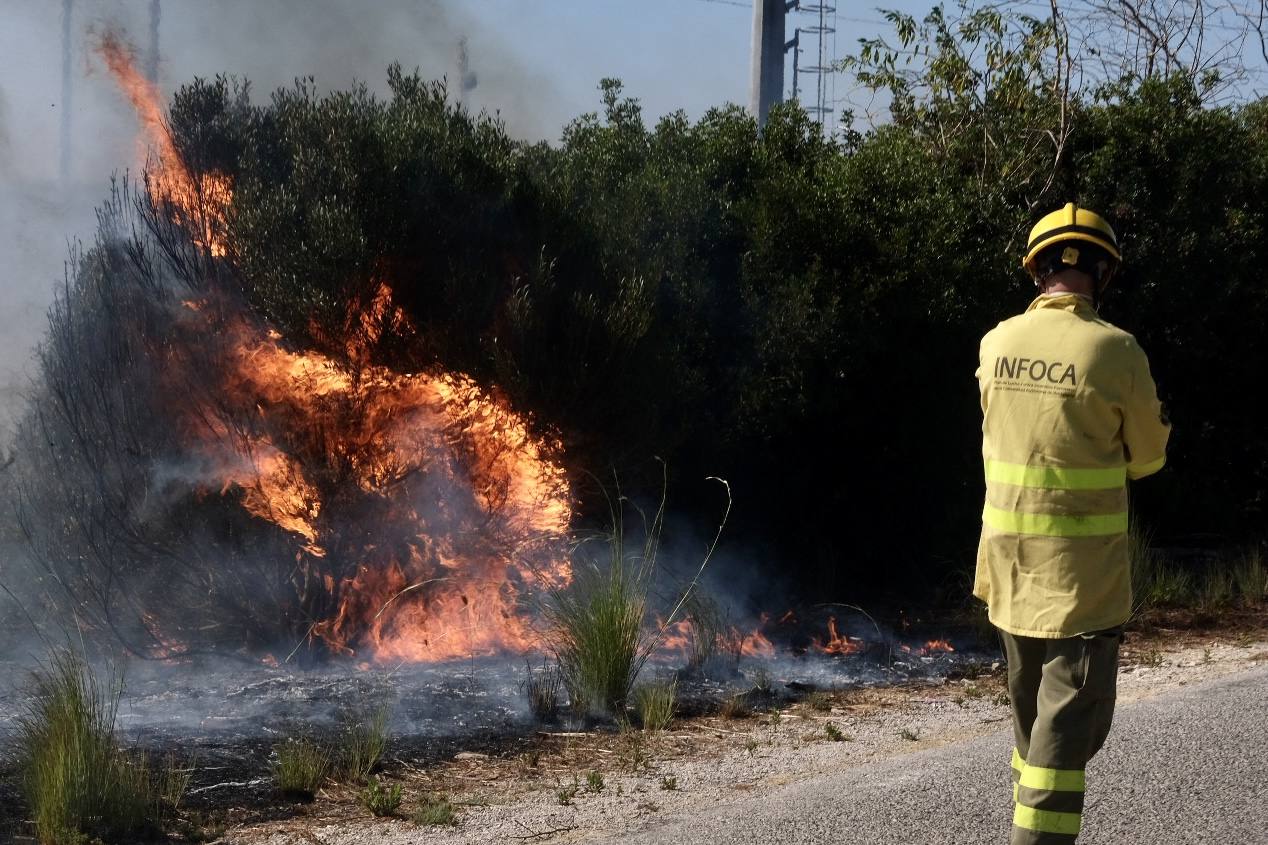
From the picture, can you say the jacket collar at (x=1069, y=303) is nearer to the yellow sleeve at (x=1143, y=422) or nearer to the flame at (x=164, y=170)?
the yellow sleeve at (x=1143, y=422)

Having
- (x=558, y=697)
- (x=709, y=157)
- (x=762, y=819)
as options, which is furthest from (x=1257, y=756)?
(x=709, y=157)

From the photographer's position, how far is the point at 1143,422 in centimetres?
386

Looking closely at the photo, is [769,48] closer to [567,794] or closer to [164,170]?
[164,170]

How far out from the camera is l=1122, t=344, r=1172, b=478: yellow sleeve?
3844 mm

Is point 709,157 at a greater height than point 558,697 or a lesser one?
greater

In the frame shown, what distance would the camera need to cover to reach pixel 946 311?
10.2 meters

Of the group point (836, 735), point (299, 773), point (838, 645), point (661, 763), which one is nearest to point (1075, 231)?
point (661, 763)

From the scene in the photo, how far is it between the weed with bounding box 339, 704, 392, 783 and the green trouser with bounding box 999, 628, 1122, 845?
10.3 feet

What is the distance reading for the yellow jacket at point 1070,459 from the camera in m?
3.85

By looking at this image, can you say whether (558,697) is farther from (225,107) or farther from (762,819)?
(225,107)

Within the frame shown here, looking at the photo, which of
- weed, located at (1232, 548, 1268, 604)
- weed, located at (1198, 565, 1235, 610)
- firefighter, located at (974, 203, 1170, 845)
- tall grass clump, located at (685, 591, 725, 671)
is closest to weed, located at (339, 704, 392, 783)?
tall grass clump, located at (685, 591, 725, 671)

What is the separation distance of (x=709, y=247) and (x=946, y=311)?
191 cm

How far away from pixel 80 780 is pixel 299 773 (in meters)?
0.96

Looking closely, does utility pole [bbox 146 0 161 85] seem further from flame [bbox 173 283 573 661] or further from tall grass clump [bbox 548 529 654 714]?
tall grass clump [bbox 548 529 654 714]
